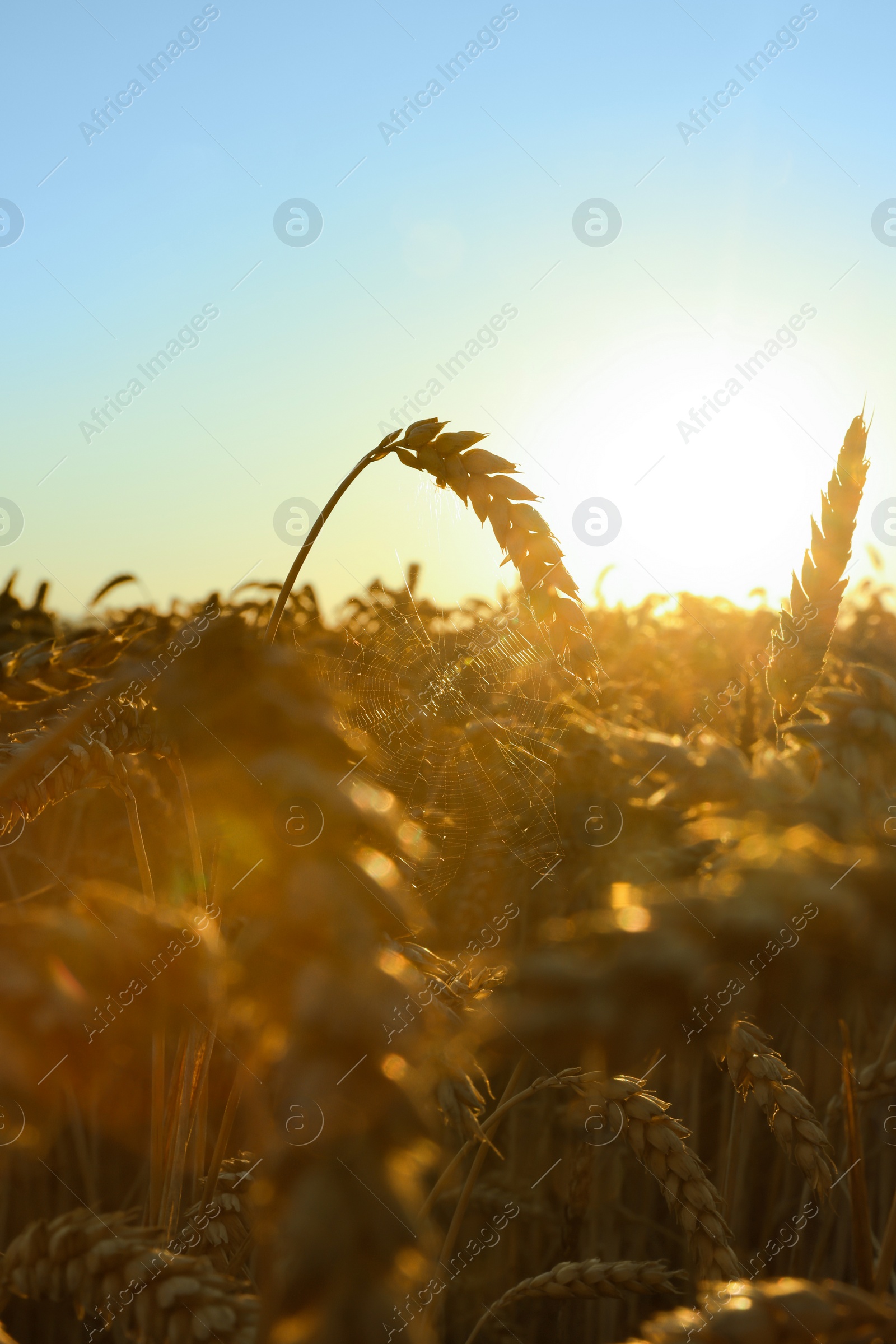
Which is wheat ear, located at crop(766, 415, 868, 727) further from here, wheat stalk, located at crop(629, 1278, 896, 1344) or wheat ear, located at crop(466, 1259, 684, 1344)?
wheat ear, located at crop(466, 1259, 684, 1344)

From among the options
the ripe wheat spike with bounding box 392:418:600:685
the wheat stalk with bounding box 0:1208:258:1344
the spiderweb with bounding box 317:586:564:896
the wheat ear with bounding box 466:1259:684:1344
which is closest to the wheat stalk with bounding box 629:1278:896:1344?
the wheat stalk with bounding box 0:1208:258:1344

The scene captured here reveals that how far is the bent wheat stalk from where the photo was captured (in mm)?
1361

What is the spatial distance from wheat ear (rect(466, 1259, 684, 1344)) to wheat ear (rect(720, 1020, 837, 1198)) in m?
0.47

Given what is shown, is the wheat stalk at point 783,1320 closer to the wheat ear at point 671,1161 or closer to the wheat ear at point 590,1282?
the wheat ear at point 671,1161

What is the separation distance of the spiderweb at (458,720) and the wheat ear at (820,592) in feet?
3.42

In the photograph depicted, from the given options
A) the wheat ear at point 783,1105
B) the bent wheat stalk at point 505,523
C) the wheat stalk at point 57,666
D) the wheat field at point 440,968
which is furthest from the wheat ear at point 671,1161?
the wheat stalk at point 57,666

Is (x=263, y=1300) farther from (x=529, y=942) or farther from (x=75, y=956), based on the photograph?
(x=529, y=942)

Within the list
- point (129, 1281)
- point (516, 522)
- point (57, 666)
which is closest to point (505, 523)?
point (516, 522)

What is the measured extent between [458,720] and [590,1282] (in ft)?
6.00

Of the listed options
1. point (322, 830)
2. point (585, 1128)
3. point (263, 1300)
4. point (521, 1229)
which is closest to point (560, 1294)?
point (585, 1128)

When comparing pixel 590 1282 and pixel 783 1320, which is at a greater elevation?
pixel 783 1320

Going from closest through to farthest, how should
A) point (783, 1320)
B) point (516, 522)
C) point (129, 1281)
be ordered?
point (783, 1320) < point (129, 1281) < point (516, 522)

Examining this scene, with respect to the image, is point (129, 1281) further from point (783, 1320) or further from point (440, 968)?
point (783, 1320)

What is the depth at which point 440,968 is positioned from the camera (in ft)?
4.50
